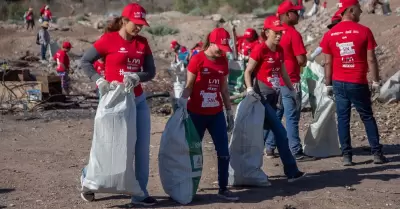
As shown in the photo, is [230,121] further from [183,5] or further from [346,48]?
[183,5]

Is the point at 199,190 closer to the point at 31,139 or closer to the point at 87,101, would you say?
the point at 31,139

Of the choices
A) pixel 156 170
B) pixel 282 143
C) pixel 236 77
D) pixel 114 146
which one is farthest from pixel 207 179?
pixel 236 77

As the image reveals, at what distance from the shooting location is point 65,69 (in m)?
17.5

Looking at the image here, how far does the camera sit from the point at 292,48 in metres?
9.06

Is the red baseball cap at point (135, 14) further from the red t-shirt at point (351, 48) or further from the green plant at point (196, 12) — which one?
the green plant at point (196, 12)

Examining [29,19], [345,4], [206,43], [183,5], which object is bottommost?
[206,43]

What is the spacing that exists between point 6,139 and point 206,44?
16.8ft

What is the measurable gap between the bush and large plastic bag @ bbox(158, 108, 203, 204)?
91.9 ft

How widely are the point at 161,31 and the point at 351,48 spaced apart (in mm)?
27358

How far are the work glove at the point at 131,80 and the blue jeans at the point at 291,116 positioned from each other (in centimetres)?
255

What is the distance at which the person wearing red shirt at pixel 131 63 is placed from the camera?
676cm

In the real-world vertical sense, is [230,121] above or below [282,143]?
above

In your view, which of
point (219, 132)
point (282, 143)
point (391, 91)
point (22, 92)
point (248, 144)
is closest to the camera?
point (219, 132)

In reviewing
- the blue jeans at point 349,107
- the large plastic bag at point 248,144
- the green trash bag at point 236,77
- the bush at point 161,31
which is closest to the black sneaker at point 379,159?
the blue jeans at point 349,107
